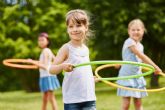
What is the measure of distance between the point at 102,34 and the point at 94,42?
87cm

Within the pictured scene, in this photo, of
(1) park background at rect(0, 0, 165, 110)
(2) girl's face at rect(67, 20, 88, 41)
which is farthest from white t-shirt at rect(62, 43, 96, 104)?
(1) park background at rect(0, 0, 165, 110)

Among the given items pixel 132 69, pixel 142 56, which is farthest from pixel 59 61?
pixel 132 69

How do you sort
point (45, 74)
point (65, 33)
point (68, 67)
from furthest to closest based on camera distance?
point (65, 33) < point (45, 74) < point (68, 67)

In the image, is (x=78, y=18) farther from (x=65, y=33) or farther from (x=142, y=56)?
(x=65, y=33)

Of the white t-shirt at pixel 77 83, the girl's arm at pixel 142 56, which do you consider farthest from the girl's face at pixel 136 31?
the white t-shirt at pixel 77 83

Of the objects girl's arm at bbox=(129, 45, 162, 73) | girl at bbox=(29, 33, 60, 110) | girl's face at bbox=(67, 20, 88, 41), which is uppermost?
girl's face at bbox=(67, 20, 88, 41)

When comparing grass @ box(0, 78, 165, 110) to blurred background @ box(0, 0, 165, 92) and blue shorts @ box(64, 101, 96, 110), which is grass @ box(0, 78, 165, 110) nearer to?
blurred background @ box(0, 0, 165, 92)

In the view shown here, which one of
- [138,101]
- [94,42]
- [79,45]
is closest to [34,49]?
[94,42]

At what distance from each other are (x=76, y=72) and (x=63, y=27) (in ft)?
77.2

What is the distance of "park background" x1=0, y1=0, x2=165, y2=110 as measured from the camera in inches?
763

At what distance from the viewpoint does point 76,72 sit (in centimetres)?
599

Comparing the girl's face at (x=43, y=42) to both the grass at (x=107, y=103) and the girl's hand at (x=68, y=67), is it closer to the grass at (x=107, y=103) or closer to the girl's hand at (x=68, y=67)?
the grass at (x=107, y=103)

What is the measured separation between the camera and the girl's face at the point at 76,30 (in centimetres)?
602

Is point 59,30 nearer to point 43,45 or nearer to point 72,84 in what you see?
point 43,45
